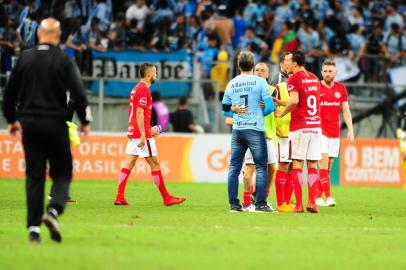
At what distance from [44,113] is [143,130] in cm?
653

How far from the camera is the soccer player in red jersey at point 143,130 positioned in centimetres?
1861

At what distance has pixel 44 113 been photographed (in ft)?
40.1

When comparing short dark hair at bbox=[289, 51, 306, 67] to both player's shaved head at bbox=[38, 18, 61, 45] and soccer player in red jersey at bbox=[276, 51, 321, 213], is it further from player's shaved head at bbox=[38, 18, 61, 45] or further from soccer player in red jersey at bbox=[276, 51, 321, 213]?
player's shaved head at bbox=[38, 18, 61, 45]

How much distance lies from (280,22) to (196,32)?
8.60 feet

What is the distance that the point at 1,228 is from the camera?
46.5 ft

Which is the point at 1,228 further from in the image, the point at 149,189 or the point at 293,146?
the point at 149,189

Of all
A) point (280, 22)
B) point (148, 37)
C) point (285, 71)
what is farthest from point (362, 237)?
point (280, 22)

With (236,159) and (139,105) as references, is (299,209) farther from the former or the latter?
(139,105)

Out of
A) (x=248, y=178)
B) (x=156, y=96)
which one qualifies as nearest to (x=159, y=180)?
(x=248, y=178)

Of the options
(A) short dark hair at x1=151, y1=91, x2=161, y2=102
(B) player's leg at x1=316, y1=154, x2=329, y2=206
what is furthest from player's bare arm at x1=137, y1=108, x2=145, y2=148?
(A) short dark hair at x1=151, y1=91, x2=161, y2=102

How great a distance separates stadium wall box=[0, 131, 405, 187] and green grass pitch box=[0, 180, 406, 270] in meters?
7.52

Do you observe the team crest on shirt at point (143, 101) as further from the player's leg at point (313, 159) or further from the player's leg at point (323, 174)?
the player's leg at point (323, 174)

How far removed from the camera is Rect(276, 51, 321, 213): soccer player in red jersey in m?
17.3

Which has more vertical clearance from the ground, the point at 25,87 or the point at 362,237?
the point at 25,87
